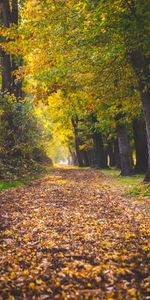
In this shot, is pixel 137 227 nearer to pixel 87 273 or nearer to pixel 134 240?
pixel 134 240

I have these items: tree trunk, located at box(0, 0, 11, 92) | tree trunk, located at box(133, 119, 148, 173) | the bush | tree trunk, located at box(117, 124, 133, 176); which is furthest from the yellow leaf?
tree trunk, located at box(0, 0, 11, 92)

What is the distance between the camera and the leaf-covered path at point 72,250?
15.8 ft

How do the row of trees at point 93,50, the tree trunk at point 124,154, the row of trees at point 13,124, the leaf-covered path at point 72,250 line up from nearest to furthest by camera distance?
the leaf-covered path at point 72,250, the row of trees at point 93,50, the row of trees at point 13,124, the tree trunk at point 124,154

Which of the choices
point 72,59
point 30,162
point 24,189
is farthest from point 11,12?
point 24,189

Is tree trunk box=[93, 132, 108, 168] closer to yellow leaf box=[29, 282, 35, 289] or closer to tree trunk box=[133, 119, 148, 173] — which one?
tree trunk box=[133, 119, 148, 173]

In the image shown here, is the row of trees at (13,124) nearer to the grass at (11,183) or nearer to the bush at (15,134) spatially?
the bush at (15,134)

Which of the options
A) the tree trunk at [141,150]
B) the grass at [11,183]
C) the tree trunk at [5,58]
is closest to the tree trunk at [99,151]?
the tree trunk at [141,150]

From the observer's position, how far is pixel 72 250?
6.30m

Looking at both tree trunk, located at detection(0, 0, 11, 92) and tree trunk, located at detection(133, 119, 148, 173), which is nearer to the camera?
tree trunk, located at detection(133, 119, 148, 173)

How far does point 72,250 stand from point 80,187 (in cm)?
836

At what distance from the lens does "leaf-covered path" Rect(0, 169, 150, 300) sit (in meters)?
4.81

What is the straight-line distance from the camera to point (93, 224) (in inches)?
318

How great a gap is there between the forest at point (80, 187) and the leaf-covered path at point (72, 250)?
0.06 ft

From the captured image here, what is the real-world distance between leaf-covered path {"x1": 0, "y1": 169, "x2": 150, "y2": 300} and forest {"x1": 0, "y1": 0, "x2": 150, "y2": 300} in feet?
0.06
